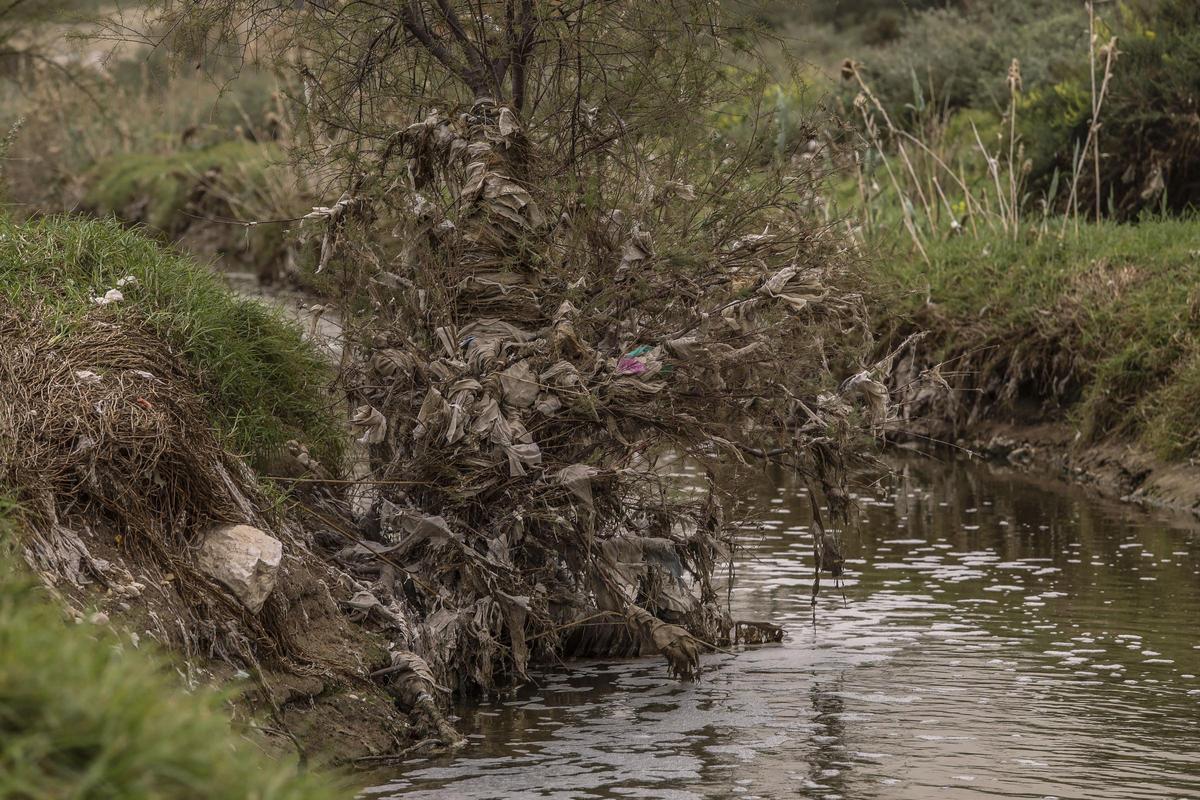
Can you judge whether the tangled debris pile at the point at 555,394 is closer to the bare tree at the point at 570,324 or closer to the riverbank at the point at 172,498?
the bare tree at the point at 570,324

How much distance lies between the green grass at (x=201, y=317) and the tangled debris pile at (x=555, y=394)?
0.46 meters

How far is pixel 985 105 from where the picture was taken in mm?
24859

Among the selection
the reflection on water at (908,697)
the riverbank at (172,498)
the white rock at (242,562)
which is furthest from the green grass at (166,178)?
the white rock at (242,562)

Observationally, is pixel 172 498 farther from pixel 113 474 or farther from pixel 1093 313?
pixel 1093 313

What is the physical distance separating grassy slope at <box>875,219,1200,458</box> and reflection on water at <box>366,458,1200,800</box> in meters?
2.70

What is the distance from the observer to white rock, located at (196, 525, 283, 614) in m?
7.17

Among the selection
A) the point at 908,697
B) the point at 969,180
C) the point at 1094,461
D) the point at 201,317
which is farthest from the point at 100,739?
the point at 969,180

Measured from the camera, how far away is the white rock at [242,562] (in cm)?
717

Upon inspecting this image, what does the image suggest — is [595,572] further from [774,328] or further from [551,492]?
[774,328]

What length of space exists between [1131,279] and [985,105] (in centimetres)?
1013

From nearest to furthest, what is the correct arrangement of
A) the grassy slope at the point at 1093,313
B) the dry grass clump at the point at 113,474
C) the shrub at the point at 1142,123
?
the dry grass clump at the point at 113,474 → the grassy slope at the point at 1093,313 → the shrub at the point at 1142,123

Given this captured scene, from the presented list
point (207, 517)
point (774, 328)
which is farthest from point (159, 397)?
point (774, 328)

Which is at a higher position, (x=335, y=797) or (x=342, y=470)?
(x=342, y=470)

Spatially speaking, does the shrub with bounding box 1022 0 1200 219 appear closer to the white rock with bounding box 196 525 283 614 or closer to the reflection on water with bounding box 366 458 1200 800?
the reflection on water with bounding box 366 458 1200 800
